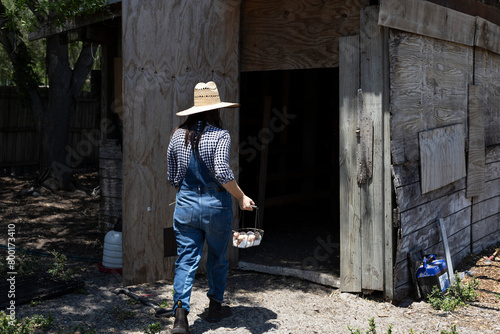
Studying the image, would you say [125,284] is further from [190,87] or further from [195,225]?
[190,87]

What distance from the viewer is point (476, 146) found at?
7.27m

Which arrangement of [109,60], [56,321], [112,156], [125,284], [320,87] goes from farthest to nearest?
[320,87] → [109,60] → [112,156] → [125,284] → [56,321]

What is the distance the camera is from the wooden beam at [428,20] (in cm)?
538

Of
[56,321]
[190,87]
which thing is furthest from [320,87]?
[56,321]

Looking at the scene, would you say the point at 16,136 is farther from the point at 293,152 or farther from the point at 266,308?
the point at 266,308

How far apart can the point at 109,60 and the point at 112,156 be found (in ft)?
4.75

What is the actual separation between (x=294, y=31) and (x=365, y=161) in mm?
1618

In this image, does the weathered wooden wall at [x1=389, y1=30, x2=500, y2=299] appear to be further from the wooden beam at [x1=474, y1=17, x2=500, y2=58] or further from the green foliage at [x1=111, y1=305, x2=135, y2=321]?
the green foliage at [x1=111, y1=305, x2=135, y2=321]

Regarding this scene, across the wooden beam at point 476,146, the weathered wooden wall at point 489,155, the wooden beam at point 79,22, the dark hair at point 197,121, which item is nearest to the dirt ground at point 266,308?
the weathered wooden wall at point 489,155

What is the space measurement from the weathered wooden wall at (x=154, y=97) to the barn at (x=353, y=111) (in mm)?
11

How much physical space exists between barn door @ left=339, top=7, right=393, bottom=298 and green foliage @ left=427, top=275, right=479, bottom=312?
1.51 feet

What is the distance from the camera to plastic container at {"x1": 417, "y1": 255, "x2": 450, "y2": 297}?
570 cm

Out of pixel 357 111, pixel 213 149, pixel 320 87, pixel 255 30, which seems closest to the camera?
pixel 213 149

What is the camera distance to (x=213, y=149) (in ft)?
15.1
